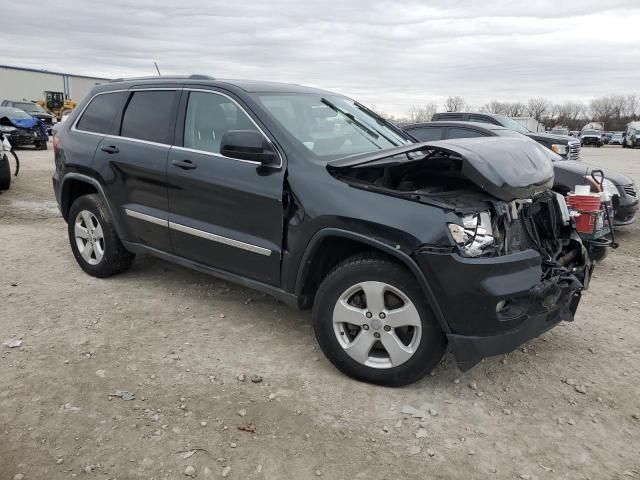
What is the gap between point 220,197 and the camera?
3.81 m

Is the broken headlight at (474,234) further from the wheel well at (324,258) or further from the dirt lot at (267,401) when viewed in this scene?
the dirt lot at (267,401)

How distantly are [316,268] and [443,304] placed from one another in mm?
920

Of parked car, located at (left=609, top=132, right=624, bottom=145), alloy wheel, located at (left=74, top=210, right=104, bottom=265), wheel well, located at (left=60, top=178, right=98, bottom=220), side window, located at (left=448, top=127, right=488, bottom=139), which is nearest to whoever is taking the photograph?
alloy wheel, located at (left=74, top=210, right=104, bottom=265)

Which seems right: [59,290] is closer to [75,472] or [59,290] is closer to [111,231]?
[111,231]

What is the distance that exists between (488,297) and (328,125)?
6.13ft

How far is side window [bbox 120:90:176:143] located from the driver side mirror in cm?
98

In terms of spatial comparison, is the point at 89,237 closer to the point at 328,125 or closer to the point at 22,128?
the point at 328,125

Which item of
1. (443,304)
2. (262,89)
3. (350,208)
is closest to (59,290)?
(262,89)

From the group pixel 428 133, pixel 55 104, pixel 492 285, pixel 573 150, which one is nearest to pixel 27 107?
pixel 55 104

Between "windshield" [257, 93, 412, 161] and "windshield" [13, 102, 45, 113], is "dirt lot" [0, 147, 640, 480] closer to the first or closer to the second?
"windshield" [257, 93, 412, 161]

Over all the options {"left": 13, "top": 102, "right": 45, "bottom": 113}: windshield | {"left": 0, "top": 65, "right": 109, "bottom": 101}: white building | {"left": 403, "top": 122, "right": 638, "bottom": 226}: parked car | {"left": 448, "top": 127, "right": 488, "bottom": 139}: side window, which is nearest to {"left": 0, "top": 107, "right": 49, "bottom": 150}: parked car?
{"left": 13, "top": 102, "right": 45, "bottom": 113}: windshield

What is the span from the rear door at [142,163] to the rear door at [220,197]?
0.14 meters

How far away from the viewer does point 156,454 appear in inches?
104

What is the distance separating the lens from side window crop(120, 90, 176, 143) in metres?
4.32
